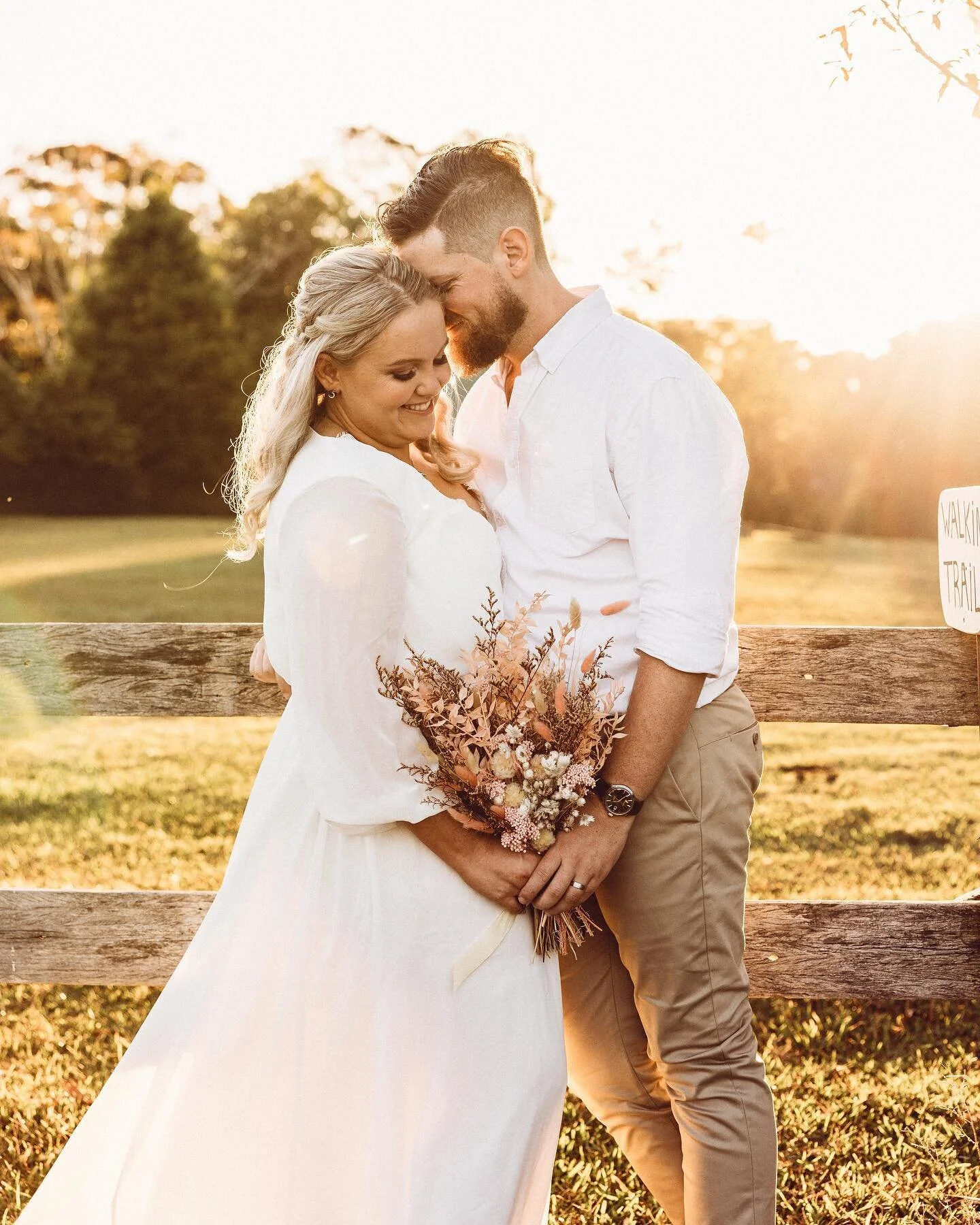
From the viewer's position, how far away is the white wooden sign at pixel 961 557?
3113 millimetres

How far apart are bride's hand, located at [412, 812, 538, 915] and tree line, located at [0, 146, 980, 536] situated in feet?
56.2

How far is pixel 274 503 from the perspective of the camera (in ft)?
8.14

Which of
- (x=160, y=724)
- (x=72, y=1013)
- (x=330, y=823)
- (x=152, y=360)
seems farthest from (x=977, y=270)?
(x=152, y=360)

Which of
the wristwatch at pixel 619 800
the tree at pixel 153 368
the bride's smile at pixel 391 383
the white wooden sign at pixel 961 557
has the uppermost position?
the bride's smile at pixel 391 383

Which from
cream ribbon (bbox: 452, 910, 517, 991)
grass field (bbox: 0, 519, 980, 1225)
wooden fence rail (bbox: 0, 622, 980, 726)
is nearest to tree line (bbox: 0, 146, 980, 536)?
grass field (bbox: 0, 519, 980, 1225)

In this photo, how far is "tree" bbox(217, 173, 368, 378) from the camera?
33.8 meters

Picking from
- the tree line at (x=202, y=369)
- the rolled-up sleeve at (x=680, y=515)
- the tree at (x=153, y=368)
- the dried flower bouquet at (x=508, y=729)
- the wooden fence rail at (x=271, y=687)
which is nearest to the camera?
the dried flower bouquet at (x=508, y=729)

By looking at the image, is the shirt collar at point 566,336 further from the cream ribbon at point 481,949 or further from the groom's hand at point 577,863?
the cream ribbon at point 481,949

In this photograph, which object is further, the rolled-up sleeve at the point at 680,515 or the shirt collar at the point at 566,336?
the shirt collar at the point at 566,336

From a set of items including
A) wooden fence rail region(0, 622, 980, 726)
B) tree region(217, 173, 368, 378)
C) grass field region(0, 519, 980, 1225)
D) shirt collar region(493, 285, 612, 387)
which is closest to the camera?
shirt collar region(493, 285, 612, 387)

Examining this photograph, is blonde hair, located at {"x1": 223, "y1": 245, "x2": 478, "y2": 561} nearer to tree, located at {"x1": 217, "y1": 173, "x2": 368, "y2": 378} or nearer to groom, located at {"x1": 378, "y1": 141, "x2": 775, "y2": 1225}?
groom, located at {"x1": 378, "y1": 141, "x2": 775, "y2": 1225}

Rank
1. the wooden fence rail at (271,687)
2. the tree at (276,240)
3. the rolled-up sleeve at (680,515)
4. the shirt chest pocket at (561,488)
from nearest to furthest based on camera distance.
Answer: the rolled-up sleeve at (680,515) < the shirt chest pocket at (561,488) < the wooden fence rail at (271,687) < the tree at (276,240)


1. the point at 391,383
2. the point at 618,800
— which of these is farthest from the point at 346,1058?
the point at 391,383

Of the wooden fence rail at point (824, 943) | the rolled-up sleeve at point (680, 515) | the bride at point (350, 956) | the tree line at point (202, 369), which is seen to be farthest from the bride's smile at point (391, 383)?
the tree line at point (202, 369)
